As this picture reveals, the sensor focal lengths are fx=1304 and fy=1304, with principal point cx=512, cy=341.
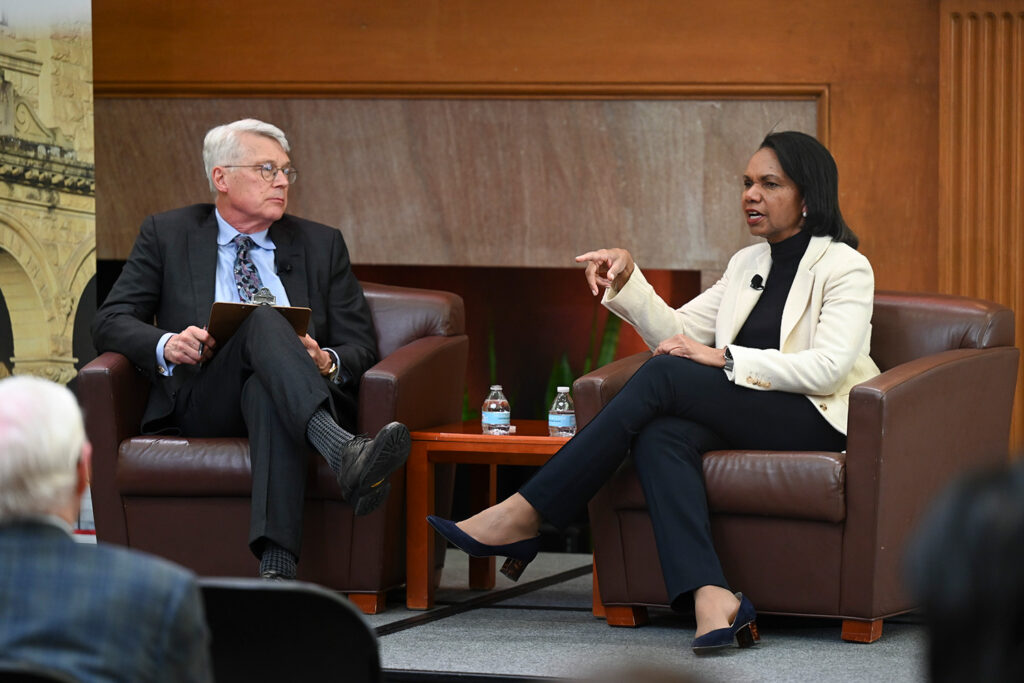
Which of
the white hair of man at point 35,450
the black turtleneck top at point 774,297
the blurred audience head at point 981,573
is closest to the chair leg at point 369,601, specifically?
the black turtleneck top at point 774,297

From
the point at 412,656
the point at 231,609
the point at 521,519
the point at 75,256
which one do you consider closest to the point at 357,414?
the point at 521,519

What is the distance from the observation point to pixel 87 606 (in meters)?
1.06

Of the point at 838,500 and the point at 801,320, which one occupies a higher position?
the point at 801,320

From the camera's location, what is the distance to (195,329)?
3.22 metres

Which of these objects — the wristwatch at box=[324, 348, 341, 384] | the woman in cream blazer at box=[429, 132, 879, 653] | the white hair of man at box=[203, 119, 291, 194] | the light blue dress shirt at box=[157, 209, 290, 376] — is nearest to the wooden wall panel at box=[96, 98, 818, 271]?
the white hair of man at box=[203, 119, 291, 194]

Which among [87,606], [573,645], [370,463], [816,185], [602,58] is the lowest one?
[573,645]

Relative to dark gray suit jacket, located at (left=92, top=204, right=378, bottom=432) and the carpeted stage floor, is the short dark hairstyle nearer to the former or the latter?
the carpeted stage floor

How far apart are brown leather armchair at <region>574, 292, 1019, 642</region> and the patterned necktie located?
1.00 meters

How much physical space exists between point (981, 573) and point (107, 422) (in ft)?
9.12

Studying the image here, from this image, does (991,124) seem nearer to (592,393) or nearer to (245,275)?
(592,393)

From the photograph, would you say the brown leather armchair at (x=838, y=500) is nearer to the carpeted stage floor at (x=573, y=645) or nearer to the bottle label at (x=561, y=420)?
the carpeted stage floor at (x=573, y=645)

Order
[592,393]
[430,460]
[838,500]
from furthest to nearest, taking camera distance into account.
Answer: [430,460] → [592,393] → [838,500]

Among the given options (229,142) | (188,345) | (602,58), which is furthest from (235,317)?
(602,58)

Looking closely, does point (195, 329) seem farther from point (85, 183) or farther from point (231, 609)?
point (231, 609)
